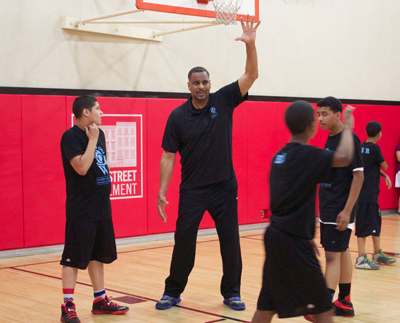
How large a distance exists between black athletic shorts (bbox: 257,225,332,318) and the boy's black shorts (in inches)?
71.0

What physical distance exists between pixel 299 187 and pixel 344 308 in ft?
6.37

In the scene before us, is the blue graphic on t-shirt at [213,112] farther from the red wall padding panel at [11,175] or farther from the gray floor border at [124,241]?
the gray floor border at [124,241]

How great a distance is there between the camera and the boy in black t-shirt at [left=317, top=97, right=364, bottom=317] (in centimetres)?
410

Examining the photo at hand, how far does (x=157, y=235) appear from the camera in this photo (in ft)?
27.1

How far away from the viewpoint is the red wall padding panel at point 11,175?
687cm

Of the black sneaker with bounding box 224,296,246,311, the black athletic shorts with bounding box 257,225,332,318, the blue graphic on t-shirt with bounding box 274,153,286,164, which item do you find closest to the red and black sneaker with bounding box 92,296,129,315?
the black sneaker with bounding box 224,296,246,311

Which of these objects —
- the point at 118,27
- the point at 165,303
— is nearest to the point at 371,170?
the point at 165,303

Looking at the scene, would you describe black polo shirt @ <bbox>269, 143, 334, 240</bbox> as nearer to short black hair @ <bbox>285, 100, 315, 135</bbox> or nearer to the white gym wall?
short black hair @ <bbox>285, 100, 315, 135</bbox>

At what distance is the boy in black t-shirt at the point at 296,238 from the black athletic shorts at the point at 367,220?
356cm

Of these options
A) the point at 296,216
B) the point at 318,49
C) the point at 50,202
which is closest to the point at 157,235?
the point at 50,202

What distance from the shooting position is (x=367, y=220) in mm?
6324

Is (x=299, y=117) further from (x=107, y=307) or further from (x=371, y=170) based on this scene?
(x=371, y=170)

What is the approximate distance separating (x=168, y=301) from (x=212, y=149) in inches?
51.7

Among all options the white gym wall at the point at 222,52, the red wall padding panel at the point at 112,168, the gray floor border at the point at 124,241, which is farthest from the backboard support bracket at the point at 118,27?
the gray floor border at the point at 124,241
